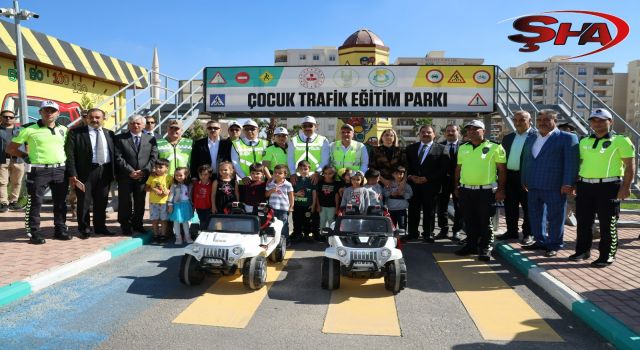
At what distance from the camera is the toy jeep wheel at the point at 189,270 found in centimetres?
507

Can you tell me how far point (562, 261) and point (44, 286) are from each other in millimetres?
6682

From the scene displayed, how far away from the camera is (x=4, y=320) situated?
13.3 feet

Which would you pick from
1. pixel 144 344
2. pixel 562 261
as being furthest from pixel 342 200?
pixel 144 344

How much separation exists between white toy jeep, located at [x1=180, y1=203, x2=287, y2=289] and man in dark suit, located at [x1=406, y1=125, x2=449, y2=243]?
323cm

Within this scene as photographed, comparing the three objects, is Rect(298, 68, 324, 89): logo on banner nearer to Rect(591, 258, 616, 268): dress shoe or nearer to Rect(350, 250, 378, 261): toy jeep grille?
Rect(350, 250, 378, 261): toy jeep grille

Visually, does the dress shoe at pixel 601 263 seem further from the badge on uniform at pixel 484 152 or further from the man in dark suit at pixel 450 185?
the man in dark suit at pixel 450 185

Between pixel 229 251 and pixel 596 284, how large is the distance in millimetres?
4266

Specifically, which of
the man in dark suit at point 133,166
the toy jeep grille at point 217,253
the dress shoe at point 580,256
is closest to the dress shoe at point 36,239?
the man in dark suit at point 133,166

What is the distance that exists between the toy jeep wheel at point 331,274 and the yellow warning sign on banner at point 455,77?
7861 mm

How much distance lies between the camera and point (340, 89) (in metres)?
11.9

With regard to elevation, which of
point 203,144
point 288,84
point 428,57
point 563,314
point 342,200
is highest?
point 428,57

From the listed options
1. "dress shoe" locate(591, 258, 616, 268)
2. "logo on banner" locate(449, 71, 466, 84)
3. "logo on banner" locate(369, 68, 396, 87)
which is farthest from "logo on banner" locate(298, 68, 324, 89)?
"dress shoe" locate(591, 258, 616, 268)

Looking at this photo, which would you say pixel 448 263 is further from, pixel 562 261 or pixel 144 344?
pixel 144 344

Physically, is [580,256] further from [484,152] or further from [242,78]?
[242,78]
